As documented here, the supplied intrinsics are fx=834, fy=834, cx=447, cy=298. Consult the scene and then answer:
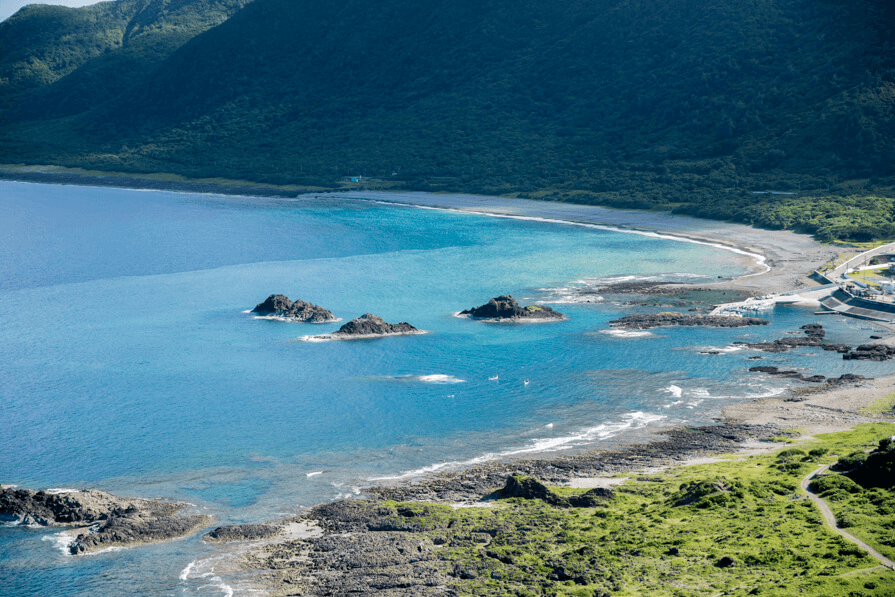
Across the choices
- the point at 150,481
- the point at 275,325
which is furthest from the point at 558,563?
the point at 275,325

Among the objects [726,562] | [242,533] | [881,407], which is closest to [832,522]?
[726,562]

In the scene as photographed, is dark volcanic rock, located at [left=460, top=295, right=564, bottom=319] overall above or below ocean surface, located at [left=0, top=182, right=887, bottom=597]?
above

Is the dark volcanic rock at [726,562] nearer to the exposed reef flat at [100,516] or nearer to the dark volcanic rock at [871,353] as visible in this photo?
the exposed reef flat at [100,516]

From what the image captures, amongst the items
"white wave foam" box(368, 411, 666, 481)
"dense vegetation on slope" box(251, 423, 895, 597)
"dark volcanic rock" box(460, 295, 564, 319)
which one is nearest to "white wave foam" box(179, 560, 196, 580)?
"dense vegetation on slope" box(251, 423, 895, 597)

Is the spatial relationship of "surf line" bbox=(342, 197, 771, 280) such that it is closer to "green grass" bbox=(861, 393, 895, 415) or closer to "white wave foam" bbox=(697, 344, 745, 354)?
"white wave foam" bbox=(697, 344, 745, 354)

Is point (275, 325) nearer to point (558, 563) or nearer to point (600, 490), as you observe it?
point (600, 490)

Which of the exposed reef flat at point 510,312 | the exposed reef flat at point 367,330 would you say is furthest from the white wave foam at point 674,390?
the exposed reef flat at point 367,330
